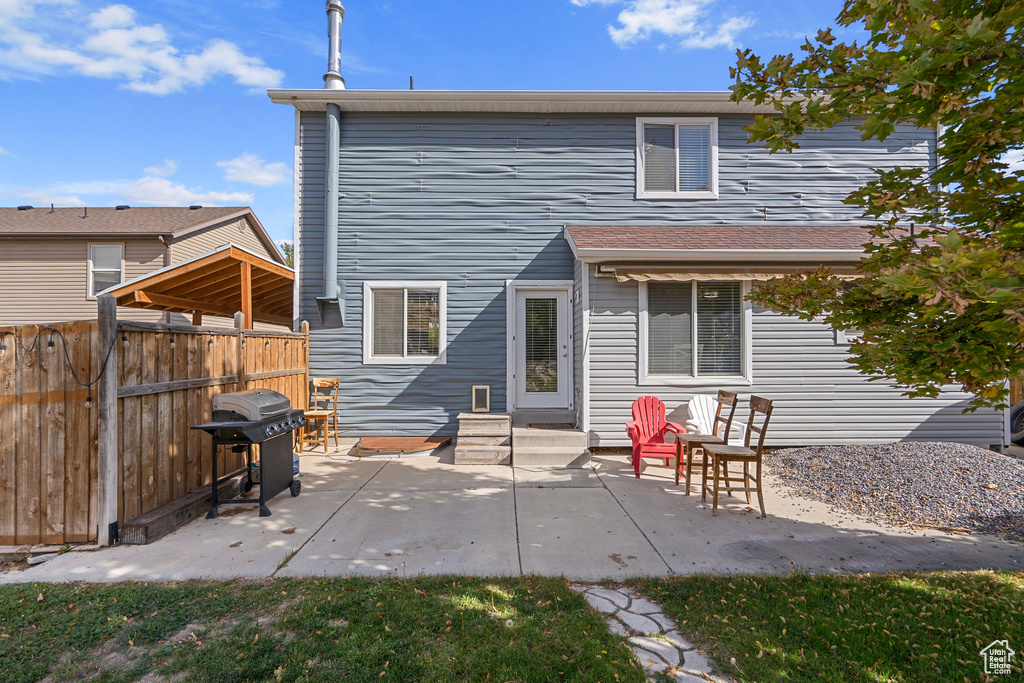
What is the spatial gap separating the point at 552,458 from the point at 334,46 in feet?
28.2

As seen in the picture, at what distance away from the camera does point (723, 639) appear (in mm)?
2564

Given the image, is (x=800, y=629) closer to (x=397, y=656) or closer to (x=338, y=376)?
(x=397, y=656)

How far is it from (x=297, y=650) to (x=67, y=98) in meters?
23.4

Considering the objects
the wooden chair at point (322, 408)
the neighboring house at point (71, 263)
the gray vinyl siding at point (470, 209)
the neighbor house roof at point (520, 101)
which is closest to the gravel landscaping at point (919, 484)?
the gray vinyl siding at point (470, 209)

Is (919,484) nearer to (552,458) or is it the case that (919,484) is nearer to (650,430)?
(650,430)

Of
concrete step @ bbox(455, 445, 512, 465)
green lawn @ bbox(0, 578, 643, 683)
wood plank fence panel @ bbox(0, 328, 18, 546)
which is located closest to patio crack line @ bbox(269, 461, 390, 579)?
green lawn @ bbox(0, 578, 643, 683)

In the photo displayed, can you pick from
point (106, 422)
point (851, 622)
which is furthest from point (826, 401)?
point (106, 422)

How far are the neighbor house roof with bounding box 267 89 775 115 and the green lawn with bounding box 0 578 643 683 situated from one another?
752 cm

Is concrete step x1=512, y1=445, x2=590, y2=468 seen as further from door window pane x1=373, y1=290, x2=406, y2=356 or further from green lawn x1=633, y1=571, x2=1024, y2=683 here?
green lawn x1=633, y1=571, x2=1024, y2=683

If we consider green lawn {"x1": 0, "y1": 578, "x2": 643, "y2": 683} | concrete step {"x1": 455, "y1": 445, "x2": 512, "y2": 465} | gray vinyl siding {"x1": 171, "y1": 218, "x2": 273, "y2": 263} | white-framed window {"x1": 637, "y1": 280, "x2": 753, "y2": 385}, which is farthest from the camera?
gray vinyl siding {"x1": 171, "y1": 218, "x2": 273, "y2": 263}

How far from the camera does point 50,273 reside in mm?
12422

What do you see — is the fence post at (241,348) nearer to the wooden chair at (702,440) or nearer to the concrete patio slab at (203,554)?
the concrete patio slab at (203,554)

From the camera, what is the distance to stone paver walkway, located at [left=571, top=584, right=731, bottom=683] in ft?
7.65

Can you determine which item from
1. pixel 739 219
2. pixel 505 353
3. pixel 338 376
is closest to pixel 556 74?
pixel 739 219
